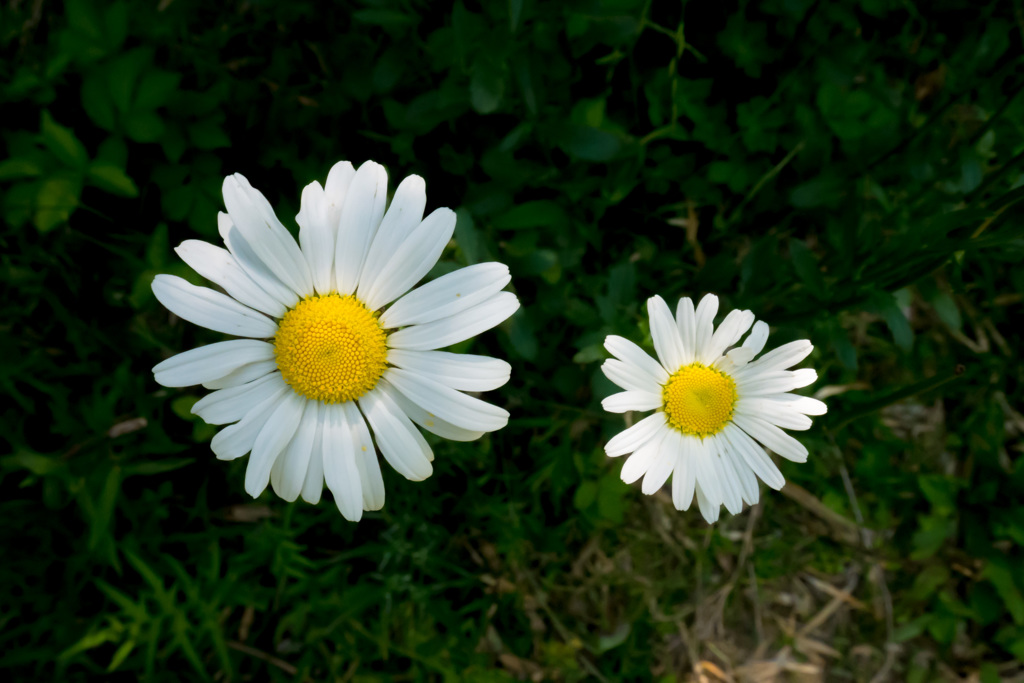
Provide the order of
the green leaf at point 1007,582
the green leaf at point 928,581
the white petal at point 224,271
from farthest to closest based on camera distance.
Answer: the green leaf at point 928,581, the green leaf at point 1007,582, the white petal at point 224,271

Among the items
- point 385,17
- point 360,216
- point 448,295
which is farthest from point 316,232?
point 385,17

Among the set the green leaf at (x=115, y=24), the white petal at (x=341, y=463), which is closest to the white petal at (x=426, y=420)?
the white petal at (x=341, y=463)

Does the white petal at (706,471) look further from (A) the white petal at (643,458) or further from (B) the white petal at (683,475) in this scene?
(A) the white petal at (643,458)

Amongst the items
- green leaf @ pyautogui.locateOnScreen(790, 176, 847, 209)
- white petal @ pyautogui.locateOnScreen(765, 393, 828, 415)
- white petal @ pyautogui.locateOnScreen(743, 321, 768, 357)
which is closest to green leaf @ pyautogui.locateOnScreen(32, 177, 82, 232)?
white petal @ pyautogui.locateOnScreen(743, 321, 768, 357)

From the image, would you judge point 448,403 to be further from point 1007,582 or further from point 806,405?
point 1007,582

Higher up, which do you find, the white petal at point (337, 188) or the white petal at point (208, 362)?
the white petal at point (337, 188)

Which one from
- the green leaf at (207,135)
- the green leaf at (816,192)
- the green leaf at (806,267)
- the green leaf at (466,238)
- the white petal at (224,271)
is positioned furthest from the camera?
the green leaf at (816,192)

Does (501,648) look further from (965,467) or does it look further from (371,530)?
(965,467)
